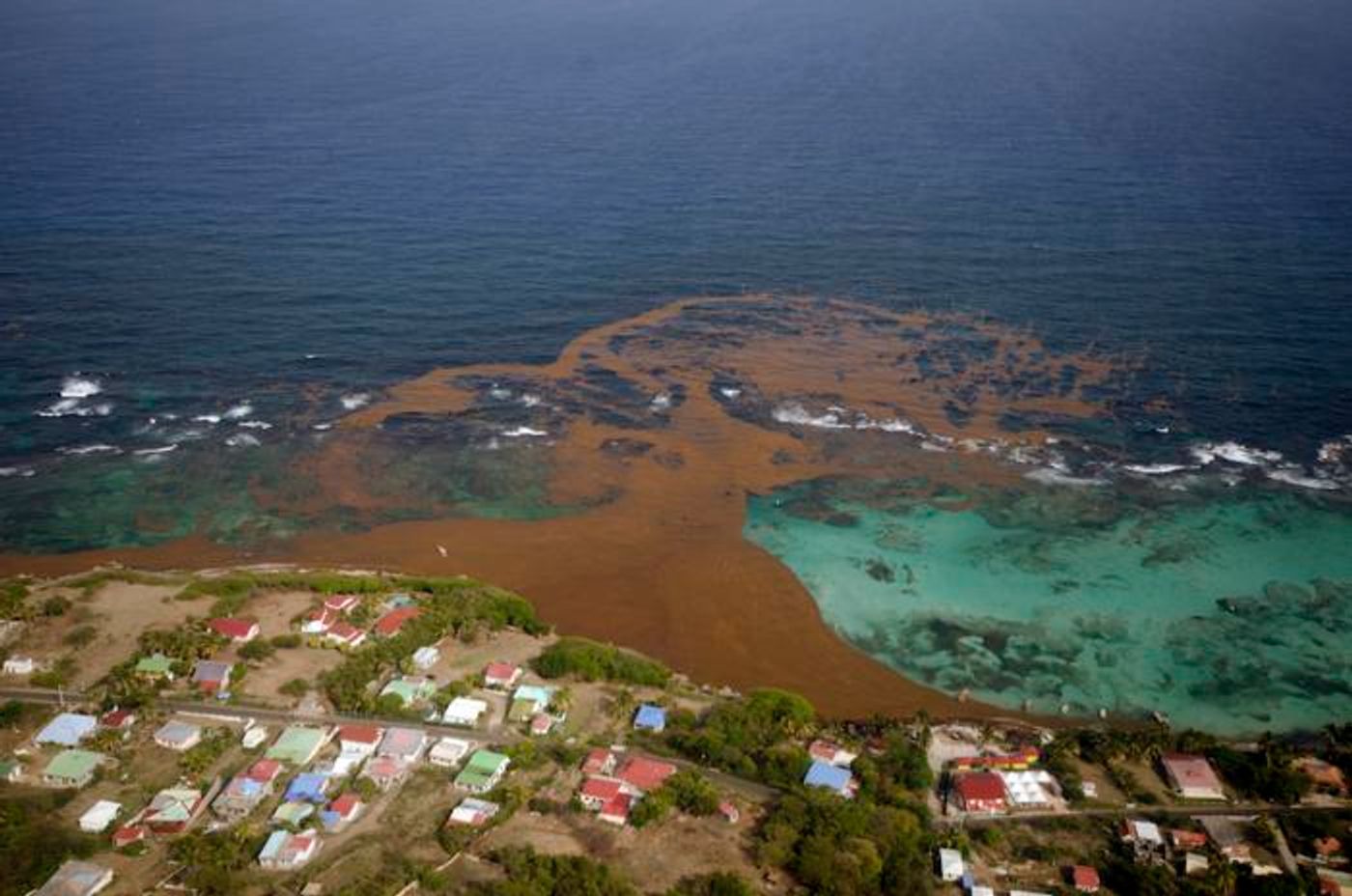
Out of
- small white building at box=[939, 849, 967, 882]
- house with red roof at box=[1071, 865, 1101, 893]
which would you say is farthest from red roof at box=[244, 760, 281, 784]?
house with red roof at box=[1071, 865, 1101, 893]

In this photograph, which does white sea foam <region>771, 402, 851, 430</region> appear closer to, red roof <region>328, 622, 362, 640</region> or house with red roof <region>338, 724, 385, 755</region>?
red roof <region>328, 622, 362, 640</region>

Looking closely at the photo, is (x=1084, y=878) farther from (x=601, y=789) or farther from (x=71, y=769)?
(x=71, y=769)

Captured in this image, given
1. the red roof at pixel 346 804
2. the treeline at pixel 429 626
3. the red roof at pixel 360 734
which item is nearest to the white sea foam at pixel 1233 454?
the treeline at pixel 429 626

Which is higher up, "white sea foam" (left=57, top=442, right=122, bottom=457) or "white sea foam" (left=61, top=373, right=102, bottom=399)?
"white sea foam" (left=61, top=373, right=102, bottom=399)

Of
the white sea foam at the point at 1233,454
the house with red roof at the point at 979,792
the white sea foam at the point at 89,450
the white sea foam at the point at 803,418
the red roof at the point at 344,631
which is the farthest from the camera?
the white sea foam at the point at 803,418

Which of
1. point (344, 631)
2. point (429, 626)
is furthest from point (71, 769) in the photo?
point (429, 626)

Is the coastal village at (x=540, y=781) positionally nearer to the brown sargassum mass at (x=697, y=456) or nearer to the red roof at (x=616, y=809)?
the red roof at (x=616, y=809)

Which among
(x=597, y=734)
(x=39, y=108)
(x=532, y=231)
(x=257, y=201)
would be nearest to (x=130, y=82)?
(x=39, y=108)
